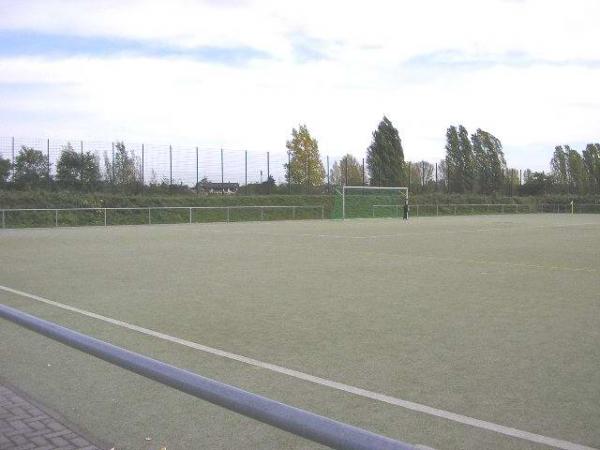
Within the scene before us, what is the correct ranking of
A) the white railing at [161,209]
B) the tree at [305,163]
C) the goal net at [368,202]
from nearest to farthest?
the white railing at [161,209] < the goal net at [368,202] < the tree at [305,163]

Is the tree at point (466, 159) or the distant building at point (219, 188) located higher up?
the tree at point (466, 159)

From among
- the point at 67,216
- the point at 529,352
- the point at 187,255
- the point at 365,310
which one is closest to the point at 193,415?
the point at 529,352

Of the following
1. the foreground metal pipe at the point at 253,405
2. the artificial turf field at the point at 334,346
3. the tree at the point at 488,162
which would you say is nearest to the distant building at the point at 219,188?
the artificial turf field at the point at 334,346

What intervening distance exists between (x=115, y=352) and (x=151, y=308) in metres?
5.87

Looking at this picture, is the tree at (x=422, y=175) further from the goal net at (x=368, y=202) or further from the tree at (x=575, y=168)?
the tree at (x=575, y=168)

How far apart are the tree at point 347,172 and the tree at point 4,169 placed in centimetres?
2367

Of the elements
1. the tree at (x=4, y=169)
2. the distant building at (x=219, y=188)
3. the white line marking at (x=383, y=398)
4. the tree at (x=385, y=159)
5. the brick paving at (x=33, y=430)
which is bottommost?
the brick paving at (x=33, y=430)

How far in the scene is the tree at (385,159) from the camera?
54625mm

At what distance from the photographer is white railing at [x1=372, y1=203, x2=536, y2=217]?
160ft

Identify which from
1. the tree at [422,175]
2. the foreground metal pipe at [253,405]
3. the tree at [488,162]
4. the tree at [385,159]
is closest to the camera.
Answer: the foreground metal pipe at [253,405]

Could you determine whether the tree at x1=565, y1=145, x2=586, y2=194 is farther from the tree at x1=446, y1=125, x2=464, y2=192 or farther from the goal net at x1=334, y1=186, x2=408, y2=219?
the goal net at x1=334, y1=186, x2=408, y2=219

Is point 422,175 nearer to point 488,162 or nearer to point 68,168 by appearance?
point 488,162

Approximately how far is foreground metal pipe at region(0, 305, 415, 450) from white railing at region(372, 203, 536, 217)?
1677 inches

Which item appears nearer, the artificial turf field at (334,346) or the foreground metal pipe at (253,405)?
the foreground metal pipe at (253,405)
